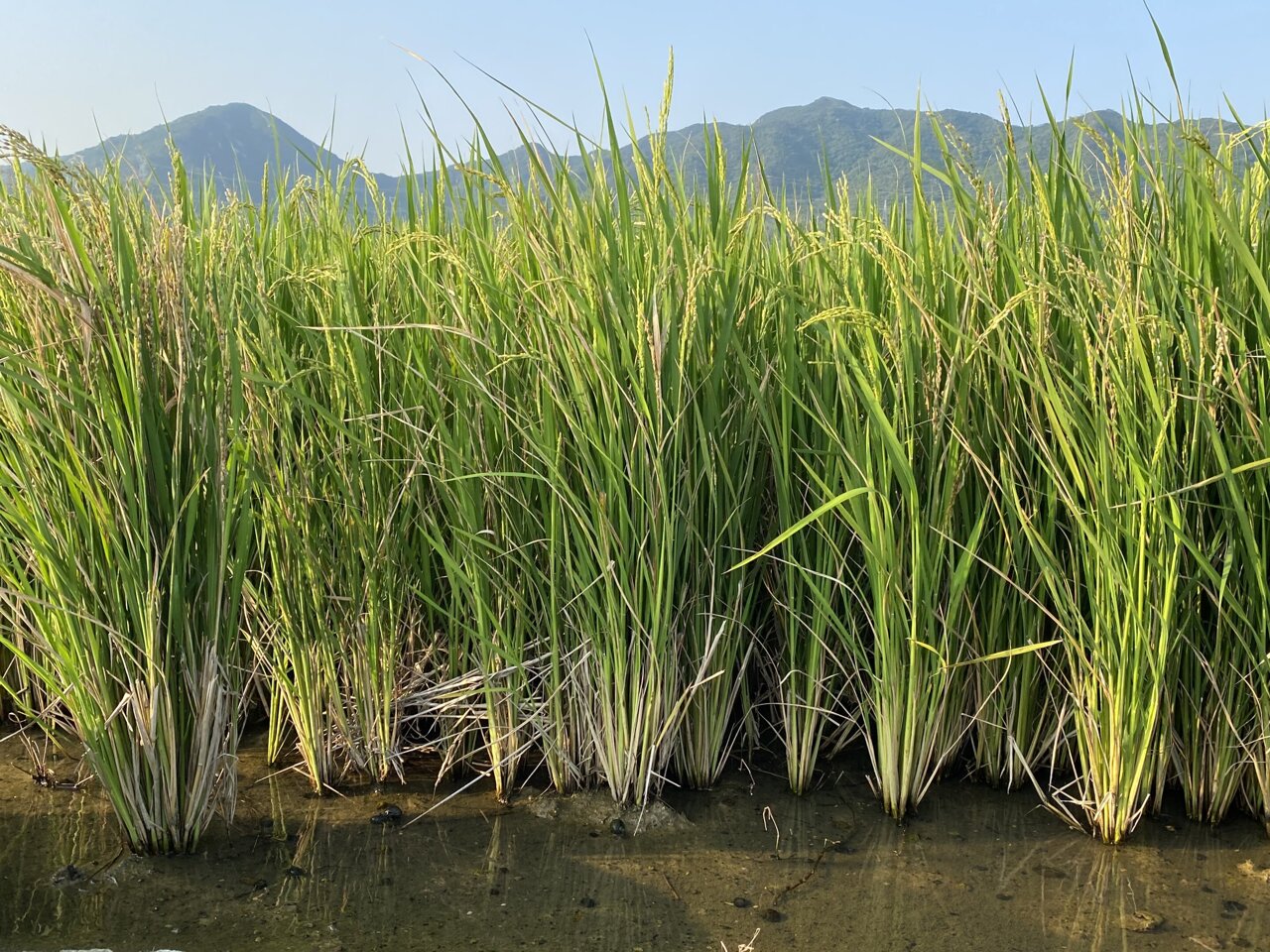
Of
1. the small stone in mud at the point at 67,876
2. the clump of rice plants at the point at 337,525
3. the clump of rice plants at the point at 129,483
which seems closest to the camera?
the clump of rice plants at the point at 129,483

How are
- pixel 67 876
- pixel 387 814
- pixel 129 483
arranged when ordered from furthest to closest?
pixel 387 814
pixel 67 876
pixel 129 483

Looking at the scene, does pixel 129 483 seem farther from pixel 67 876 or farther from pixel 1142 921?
pixel 1142 921

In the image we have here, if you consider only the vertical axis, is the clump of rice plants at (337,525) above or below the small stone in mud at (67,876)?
above

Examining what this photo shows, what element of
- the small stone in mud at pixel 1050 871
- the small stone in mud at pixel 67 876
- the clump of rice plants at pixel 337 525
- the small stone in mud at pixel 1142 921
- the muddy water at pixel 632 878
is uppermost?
the clump of rice plants at pixel 337 525

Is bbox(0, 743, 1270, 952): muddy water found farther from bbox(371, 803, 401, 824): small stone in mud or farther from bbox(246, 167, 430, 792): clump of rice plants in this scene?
bbox(246, 167, 430, 792): clump of rice plants

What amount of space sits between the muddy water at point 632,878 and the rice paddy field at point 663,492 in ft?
0.20

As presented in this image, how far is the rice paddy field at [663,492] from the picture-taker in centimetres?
184

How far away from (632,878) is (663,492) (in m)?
0.75

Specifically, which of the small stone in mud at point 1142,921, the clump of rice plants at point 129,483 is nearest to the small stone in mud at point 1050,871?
the small stone in mud at point 1142,921

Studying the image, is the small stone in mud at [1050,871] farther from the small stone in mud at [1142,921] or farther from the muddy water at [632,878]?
the small stone in mud at [1142,921]

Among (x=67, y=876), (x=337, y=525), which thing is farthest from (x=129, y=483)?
(x=67, y=876)

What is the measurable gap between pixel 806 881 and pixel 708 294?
119 cm

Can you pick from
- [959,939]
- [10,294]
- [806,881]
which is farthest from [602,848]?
[10,294]

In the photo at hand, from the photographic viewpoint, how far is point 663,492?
1.99m
